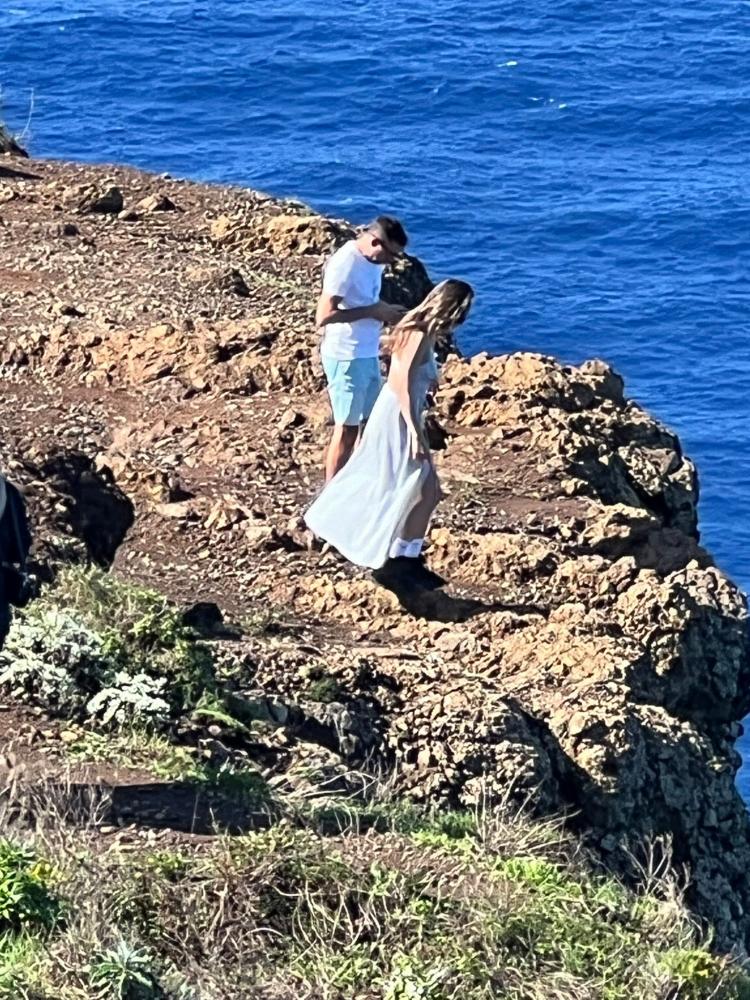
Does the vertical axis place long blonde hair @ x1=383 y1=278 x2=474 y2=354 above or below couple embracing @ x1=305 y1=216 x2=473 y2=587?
above

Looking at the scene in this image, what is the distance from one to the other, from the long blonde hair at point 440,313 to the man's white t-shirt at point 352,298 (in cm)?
44

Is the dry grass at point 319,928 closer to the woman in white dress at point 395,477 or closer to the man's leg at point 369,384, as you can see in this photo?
the woman in white dress at point 395,477

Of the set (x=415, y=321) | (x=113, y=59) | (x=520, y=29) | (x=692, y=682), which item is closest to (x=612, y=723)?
(x=692, y=682)

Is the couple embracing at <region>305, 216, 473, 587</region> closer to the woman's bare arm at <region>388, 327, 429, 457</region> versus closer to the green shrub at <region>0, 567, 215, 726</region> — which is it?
the woman's bare arm at <region>388, 327, 429, 457</region>

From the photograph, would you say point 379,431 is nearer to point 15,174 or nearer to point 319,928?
point 319,928

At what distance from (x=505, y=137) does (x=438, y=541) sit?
2429cm

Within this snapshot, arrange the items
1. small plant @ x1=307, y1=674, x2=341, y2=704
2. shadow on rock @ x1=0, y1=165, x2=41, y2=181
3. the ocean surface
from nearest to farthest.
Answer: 1. small plant @ x1=307, y1=674, x2=341, y2=704
2. shadow on rock @ x1=0, y1=165, x2=41, y2=181
3. the ocean surface

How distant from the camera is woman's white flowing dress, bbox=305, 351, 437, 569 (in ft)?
33.4

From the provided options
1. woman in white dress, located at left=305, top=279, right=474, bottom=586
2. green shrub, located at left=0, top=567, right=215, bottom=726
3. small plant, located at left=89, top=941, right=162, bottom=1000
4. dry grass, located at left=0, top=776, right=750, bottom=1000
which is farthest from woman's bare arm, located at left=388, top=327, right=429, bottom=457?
small plant, located at left=89, top=941, right=162, bottom=1000

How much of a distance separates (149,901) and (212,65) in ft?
106

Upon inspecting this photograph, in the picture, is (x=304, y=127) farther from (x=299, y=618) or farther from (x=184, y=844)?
(x=184, y=844)

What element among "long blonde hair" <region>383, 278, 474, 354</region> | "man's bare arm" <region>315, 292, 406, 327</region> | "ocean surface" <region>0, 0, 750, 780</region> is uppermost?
"long blonde hair" <region>383, 278, 474, 354</region>

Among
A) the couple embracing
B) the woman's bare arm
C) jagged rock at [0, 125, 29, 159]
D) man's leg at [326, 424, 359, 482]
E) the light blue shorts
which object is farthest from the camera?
jagged rock at [0, 125, 29, 159]

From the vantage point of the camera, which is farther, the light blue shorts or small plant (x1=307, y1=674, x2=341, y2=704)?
the light blue shorts
